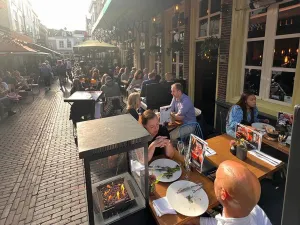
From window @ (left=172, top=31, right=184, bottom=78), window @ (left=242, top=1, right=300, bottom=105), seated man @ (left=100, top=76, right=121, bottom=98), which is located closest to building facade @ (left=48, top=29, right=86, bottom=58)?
window @ (left=172, top=31, right=184, bottom=78)

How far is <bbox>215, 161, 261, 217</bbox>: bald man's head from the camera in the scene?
3.97ft

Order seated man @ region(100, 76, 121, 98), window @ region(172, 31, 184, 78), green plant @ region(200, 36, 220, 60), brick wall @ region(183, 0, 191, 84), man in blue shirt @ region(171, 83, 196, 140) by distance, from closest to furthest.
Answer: man in blue shirt @ region(171, 83, 196, 140), green plant @ region(200, 36, 220, 60), brick wall @ region(183, 0, 191, 84), seated man @ region(100, 76, 121, 98), window @ region(172, 31, 184, 78)

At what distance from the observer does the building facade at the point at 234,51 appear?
161 inches

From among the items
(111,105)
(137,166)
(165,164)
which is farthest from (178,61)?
(137,166)

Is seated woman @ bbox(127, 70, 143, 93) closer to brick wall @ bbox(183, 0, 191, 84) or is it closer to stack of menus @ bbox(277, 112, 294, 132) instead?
brick wall @ bbox(183, 0, 191, 84)

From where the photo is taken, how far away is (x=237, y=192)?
1.21 m

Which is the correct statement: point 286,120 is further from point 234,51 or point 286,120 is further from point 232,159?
point 234,51

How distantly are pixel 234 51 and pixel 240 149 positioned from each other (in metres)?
3.28

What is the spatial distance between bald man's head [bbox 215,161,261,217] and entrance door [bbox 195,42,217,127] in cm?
517

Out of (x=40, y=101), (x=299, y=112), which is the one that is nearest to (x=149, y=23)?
(x=40, y=101)

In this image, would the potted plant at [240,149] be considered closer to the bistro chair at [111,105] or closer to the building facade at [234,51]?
the building facade at [234,51]

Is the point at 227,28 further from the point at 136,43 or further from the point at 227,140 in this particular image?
the point at 136,43

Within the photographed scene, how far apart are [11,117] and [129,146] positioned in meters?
8.30

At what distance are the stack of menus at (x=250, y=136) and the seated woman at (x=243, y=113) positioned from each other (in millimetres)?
387
